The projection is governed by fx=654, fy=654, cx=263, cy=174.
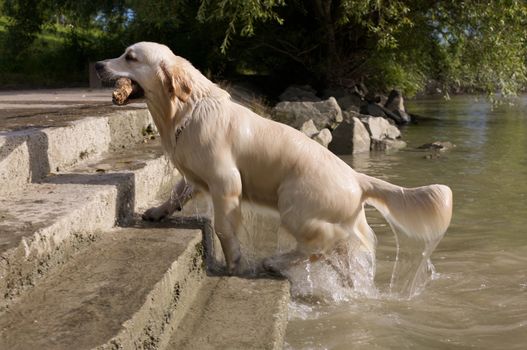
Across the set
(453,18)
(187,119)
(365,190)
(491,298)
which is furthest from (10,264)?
(453,18)

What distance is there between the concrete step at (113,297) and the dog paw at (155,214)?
1.13 ft

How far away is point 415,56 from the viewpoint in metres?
18.0

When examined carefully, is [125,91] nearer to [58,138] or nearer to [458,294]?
[58,138]

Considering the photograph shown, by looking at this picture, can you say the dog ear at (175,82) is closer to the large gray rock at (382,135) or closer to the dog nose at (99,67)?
the dog nose at (99,67)

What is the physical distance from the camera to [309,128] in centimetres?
1179

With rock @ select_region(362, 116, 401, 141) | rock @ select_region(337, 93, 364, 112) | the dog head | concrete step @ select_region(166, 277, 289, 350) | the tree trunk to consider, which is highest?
the tree trunk

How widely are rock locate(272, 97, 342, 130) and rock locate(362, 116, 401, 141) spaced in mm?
611

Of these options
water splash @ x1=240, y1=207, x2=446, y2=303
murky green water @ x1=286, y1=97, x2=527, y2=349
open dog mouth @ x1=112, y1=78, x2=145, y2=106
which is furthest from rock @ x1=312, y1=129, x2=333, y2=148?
open dog mouth @ x1=112, y1=78, x2=145, y2=106

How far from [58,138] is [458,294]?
2854 millimetres

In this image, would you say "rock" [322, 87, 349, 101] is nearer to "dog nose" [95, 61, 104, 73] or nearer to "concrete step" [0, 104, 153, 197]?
"concrete step" [0, 104, 153, 197]

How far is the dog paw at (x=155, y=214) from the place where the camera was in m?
4.08

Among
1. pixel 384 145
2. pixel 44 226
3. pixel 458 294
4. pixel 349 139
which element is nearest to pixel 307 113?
pixel 349 139

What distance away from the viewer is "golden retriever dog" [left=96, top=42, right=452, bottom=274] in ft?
12.4

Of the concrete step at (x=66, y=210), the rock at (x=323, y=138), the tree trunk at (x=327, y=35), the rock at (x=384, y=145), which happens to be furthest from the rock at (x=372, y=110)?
the concrete step at (x=66, y=210)
